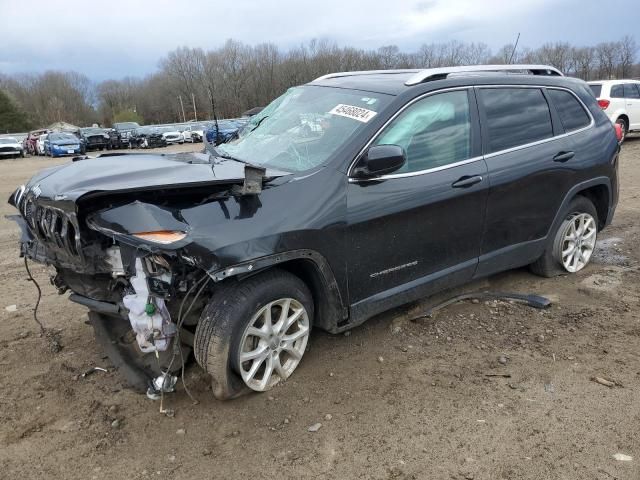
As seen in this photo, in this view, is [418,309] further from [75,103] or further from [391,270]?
[75,103]

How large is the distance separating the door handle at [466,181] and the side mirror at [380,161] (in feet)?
2.20

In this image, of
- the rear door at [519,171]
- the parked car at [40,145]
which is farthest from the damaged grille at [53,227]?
the parked car at [40,145]

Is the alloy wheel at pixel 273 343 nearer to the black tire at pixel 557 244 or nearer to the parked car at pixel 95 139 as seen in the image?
the black tire at pixel 557 244

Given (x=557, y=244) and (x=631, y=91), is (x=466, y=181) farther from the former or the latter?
(x=631, y=91)

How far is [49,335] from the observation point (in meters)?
4.14

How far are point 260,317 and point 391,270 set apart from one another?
3.30 feet

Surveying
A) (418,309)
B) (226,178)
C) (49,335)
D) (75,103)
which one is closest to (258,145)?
(226,178)

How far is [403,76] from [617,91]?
15.1 metres

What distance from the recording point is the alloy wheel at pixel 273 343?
3.14 metres

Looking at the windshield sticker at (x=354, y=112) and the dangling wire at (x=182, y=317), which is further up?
the windshield sticker at (x=354, y=112)

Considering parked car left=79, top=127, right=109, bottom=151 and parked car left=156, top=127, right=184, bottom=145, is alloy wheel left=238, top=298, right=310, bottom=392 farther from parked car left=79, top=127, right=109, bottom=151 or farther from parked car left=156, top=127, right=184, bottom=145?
parked car left=156, top=127, right=184, bottom=145

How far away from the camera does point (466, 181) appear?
388 centimetres

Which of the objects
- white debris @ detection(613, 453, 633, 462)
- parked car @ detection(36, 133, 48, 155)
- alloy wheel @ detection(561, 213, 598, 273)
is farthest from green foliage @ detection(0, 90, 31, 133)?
white debris @ detection(613, 453, 633, 462)

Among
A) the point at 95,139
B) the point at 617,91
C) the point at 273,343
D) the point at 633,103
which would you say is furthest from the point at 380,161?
the point at 95,139
